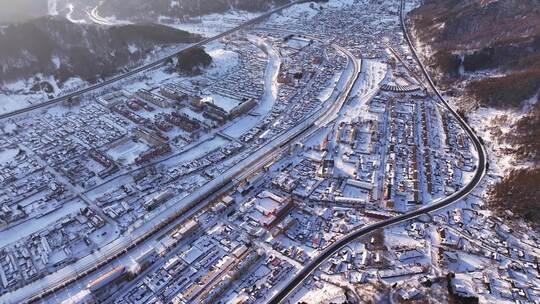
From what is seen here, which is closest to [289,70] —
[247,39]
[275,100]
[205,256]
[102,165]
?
[275,100]

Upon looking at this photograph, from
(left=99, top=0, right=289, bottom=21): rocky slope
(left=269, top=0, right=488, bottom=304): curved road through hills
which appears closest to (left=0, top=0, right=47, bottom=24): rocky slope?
(left=99, top=0, right=289, bottom=21): rocky slope

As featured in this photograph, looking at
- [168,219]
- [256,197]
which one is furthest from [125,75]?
[256,197]

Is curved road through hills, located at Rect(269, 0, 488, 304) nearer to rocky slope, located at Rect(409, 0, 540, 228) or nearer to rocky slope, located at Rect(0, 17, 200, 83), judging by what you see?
rocky slope, located at Rect(409, 0, 540, 228)

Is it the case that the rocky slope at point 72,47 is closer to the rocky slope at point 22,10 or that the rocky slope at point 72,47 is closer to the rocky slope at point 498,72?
the rocky slope at point 22,10

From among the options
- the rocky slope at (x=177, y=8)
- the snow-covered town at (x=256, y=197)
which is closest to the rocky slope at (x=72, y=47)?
the snow-covered town at (x=256, y=197)

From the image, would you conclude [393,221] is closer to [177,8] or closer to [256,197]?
[256,197]

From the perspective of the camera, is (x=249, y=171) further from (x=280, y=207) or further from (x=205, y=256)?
(x=205, y=256)
